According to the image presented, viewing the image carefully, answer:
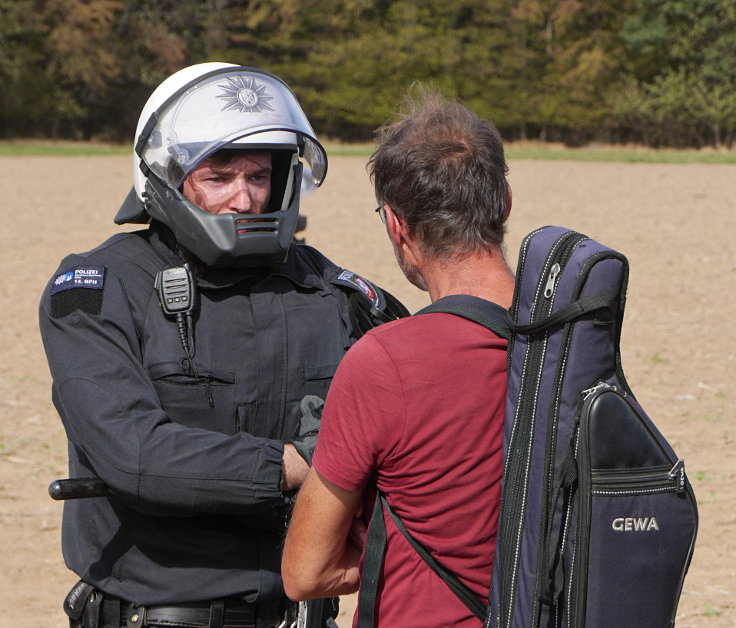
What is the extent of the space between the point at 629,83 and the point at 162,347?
6043cm

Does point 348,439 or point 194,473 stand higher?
point 348,439

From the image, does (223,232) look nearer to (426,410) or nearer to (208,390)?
(208,390)

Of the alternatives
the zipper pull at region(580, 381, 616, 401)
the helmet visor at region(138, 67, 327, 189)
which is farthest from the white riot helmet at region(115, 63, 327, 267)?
the zipper pull at region(580, 381, 616, 401)

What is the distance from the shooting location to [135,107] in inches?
2288

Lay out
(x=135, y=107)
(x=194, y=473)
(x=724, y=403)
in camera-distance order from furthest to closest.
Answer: (x=135, y=107), (x=724, y=403), (x=194, y=473)

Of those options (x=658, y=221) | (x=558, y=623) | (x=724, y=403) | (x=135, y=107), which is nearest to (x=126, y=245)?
(x=558, y=623)

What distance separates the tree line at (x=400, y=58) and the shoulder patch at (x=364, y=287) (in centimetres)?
5241

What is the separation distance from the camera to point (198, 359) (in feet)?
8.49

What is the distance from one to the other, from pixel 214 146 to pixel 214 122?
8 centimetres

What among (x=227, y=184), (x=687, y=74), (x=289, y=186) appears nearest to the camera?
(x=227, y=184)

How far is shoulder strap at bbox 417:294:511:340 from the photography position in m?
2.02

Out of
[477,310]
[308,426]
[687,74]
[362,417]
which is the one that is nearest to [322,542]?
[362,417]

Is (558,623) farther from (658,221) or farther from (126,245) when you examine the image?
(658,221)

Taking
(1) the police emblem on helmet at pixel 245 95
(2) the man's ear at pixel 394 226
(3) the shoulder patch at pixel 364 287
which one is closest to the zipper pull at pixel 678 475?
(2) the man's ear at pixel 394 226
